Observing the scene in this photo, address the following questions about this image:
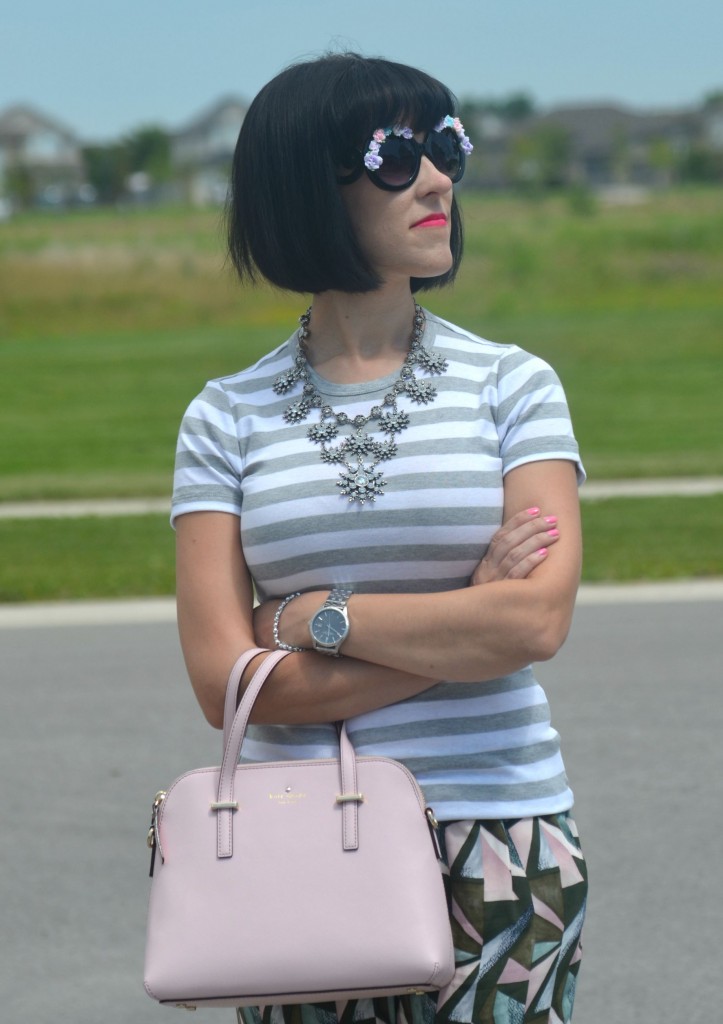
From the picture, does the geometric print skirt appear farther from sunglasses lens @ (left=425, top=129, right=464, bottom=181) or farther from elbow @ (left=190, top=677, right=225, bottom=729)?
sunglasses lens @ (left=425, top=129, right=464, bottom=181)

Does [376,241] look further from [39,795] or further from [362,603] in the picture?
[39,795]

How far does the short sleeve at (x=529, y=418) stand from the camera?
6.81 ft

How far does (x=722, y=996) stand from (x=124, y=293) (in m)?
37.0

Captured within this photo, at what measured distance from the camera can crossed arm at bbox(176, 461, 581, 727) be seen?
80.6 inches

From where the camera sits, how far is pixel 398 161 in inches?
82.3

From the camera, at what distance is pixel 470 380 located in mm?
2117

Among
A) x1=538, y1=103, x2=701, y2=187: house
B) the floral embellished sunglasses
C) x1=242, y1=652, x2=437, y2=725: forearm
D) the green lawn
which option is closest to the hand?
x1=242, y1=652, x2=437, y2=725: forearm

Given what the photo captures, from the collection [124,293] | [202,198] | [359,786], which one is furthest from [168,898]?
[202,198]

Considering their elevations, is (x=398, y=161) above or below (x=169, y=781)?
above

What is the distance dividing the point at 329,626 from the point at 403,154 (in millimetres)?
669

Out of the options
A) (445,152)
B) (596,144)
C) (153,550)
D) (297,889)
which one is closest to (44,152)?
(596,144)

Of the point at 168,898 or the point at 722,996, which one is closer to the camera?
the point at 168,898

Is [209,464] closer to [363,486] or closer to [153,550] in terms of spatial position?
[363,486]

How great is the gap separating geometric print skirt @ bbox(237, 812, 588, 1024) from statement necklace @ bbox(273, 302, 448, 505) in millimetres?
488
